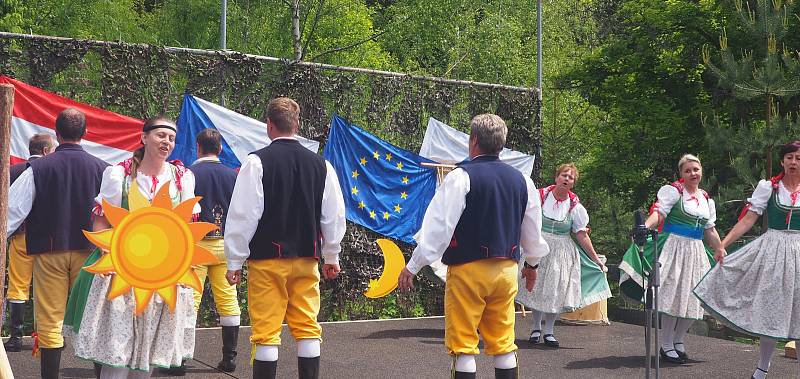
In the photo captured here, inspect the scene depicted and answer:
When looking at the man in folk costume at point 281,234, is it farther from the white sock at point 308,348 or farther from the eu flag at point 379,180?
the eu flag at point 379,180

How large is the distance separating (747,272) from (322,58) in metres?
18.8

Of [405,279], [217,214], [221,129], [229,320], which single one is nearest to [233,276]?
[405,279]

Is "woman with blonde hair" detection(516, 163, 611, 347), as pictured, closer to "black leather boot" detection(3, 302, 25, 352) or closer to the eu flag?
the eu flag

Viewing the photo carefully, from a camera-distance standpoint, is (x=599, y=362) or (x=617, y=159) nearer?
(x=599, y=362)

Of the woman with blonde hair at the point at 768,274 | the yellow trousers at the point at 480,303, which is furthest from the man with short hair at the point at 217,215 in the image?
the woman with blonde hair at the point at 768,274

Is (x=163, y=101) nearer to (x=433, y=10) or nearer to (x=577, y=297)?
(x=577, y=297)

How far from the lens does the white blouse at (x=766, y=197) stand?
263 inches

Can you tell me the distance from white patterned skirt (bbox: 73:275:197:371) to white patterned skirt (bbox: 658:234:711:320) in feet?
14.1

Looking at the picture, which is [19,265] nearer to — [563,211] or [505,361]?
[505,361]

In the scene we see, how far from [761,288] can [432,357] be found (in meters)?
2.70

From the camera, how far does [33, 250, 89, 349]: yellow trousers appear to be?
5.74 metres

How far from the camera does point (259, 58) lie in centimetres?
968

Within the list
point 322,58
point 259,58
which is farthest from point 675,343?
point 322,58

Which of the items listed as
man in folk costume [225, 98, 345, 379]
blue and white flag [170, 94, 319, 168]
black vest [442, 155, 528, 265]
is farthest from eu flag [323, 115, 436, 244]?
black vest [442, 155, 528, 265]
